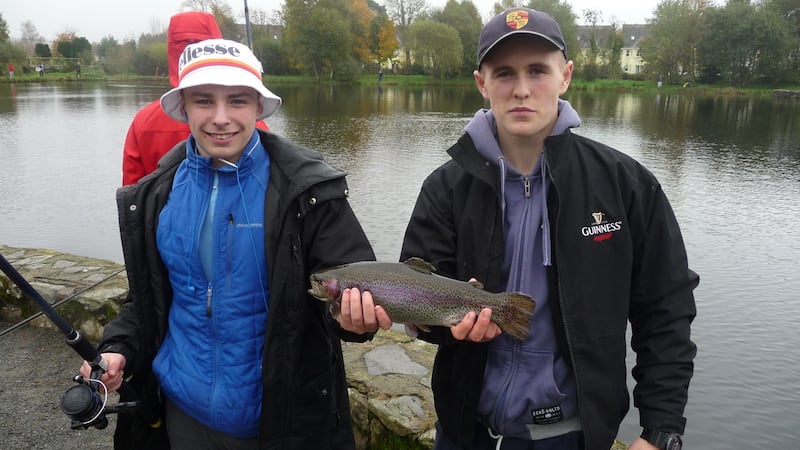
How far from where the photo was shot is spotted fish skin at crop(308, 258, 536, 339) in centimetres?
240

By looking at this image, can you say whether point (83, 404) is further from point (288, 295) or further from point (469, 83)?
point (469, 83)

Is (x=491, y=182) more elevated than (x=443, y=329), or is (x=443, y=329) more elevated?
(x=491, y=182)

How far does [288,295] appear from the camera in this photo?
2576mm

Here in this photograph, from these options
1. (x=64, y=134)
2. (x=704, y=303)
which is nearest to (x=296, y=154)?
(x=704, y=303)

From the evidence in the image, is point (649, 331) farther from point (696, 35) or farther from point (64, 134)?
point (696, 35)

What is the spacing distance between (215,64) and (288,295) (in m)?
1.12

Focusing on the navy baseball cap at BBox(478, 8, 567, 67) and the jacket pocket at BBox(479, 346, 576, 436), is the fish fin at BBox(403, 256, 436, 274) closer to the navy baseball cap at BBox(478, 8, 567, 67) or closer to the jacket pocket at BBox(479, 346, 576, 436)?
the jacket pocket at BBox(479, 346, 576, 436)

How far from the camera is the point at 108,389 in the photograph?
276cm

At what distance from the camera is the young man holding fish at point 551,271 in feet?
7.81

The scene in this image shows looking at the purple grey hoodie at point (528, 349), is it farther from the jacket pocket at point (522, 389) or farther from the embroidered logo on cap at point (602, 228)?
the embroidered logo on cap at point (602, 228)

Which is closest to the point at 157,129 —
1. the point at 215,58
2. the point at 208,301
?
the point at 215,58

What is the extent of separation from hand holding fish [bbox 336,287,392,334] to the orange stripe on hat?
3.84 feet

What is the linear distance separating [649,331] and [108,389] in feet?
8.24

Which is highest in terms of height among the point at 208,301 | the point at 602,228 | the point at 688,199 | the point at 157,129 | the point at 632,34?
the point at 632,34
